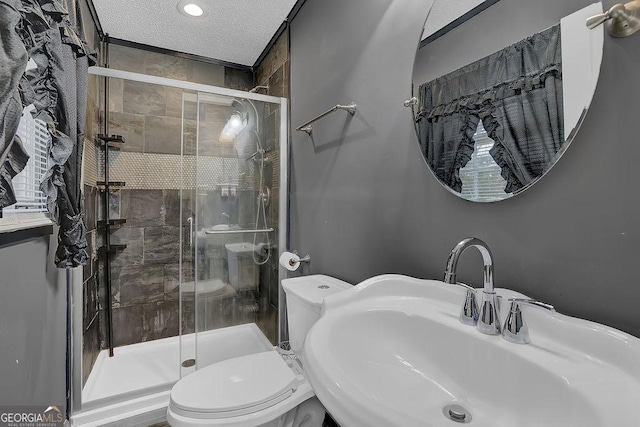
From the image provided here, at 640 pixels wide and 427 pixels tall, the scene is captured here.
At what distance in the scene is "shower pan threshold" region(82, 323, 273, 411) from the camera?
5.74 ft

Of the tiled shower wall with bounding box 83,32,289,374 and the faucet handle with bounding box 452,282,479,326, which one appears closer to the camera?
the faucet handle with bounding box 452,282,479,326

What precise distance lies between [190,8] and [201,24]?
0.19 metres

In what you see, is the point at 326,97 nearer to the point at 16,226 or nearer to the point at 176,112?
the point at 16,226

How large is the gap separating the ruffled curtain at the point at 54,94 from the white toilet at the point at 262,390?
0.71m

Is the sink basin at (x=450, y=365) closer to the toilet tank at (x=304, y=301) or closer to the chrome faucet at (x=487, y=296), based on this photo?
the chrome faucet at (x=487, y=296)

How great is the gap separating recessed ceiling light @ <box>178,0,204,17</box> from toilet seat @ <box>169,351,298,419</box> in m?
2.10

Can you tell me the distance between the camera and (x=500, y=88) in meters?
0.80

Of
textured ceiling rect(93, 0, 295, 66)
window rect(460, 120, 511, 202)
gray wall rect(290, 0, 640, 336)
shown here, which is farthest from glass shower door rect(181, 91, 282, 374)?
window rect(460, 120, 511, 202)

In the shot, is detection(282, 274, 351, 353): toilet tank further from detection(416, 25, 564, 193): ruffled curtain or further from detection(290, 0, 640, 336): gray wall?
detection(416, 25, 564, 193): ruffled curtain

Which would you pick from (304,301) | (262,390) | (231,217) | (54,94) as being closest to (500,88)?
(304,301)

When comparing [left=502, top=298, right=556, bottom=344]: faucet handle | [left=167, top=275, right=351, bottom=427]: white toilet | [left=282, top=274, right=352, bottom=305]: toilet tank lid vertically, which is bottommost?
[left=167, top=275, right=351, bottom=427]: white toilet

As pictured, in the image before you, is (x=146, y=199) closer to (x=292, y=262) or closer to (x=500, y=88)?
(x=292, y=262)

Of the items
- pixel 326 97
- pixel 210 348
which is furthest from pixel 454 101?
pixel 210 348

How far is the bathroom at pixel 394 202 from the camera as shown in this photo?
618 millimetres
